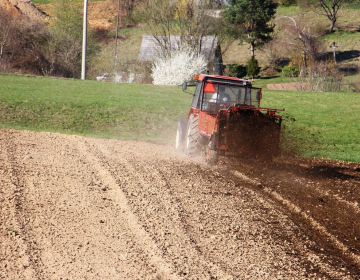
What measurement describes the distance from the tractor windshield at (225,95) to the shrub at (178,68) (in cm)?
2299

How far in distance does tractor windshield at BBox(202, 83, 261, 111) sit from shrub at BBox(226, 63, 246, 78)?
1367 inches

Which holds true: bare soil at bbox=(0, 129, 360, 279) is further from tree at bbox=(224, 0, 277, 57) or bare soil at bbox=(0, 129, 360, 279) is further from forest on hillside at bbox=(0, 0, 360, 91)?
tree at bbox=(224, 0, 277, 57)

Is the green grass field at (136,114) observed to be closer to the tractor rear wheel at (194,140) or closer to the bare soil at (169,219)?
the tractor rear wheel at (194,140)

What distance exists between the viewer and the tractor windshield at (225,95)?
1171cm

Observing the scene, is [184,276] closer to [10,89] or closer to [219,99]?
[219,99]

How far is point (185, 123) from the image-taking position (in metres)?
13.2

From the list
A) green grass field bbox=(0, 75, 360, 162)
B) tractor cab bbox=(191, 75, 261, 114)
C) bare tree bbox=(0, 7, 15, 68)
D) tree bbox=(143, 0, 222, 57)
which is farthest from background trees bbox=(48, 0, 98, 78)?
tractor cab bbox=(191, 75, 261, 114)

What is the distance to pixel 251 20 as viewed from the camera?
48969 millimetres

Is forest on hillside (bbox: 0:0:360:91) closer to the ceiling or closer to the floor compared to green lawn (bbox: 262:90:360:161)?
closer to the ceiling

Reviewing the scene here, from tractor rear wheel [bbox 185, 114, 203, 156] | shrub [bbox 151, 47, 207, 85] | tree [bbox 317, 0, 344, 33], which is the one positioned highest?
tree [bbox 317, 0, 344, 33]

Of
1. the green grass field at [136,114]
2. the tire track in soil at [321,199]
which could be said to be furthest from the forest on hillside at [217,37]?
the tire track in soil at [321,199]

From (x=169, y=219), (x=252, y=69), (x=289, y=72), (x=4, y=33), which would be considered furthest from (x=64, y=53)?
(x=169, y=219)

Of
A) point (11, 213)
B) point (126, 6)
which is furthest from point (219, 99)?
point (126, 6)

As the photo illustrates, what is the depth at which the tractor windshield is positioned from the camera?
1171 centimetres
